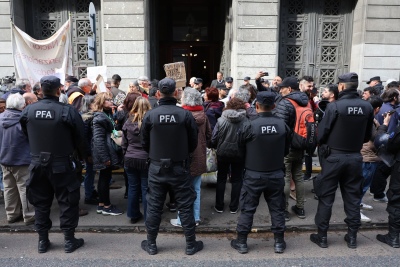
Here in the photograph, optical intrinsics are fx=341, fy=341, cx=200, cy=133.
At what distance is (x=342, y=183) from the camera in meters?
4.41

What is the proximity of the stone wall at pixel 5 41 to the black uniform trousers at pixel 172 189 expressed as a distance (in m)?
9.61

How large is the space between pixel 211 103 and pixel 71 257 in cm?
320

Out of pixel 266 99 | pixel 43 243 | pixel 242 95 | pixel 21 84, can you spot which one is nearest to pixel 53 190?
pixel 43 243

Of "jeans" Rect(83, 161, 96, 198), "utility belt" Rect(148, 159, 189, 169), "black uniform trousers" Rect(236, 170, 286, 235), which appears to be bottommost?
"jeans" Rect(83, 161, 96, 198)

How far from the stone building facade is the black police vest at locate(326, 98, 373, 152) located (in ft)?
23.5

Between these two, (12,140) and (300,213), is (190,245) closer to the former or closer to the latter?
(300,213)

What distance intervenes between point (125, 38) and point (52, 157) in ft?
25.4

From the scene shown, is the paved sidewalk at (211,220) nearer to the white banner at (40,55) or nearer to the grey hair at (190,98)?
the grey hair at (190,98)

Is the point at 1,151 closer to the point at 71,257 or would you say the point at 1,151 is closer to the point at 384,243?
the point at 71,257

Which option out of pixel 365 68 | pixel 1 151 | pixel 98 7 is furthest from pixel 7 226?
pixel 365 68

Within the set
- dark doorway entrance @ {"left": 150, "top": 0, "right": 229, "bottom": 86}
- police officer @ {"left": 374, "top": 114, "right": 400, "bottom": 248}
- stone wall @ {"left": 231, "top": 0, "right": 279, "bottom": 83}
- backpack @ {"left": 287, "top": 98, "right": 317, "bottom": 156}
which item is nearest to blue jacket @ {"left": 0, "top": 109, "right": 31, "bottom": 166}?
backpack @ {"left": 287, "top": 98, "right": 317, "bottom": 156}

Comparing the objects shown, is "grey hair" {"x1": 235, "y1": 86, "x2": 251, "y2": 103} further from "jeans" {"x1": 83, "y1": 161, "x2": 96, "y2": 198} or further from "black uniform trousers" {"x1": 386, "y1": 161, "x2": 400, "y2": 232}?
"jeans" {"x1": 83, "y1": 161, "x2": 96, "y2": 198}

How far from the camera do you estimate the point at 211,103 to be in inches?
232

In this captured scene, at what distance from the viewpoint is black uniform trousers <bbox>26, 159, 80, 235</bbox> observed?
409 cm
